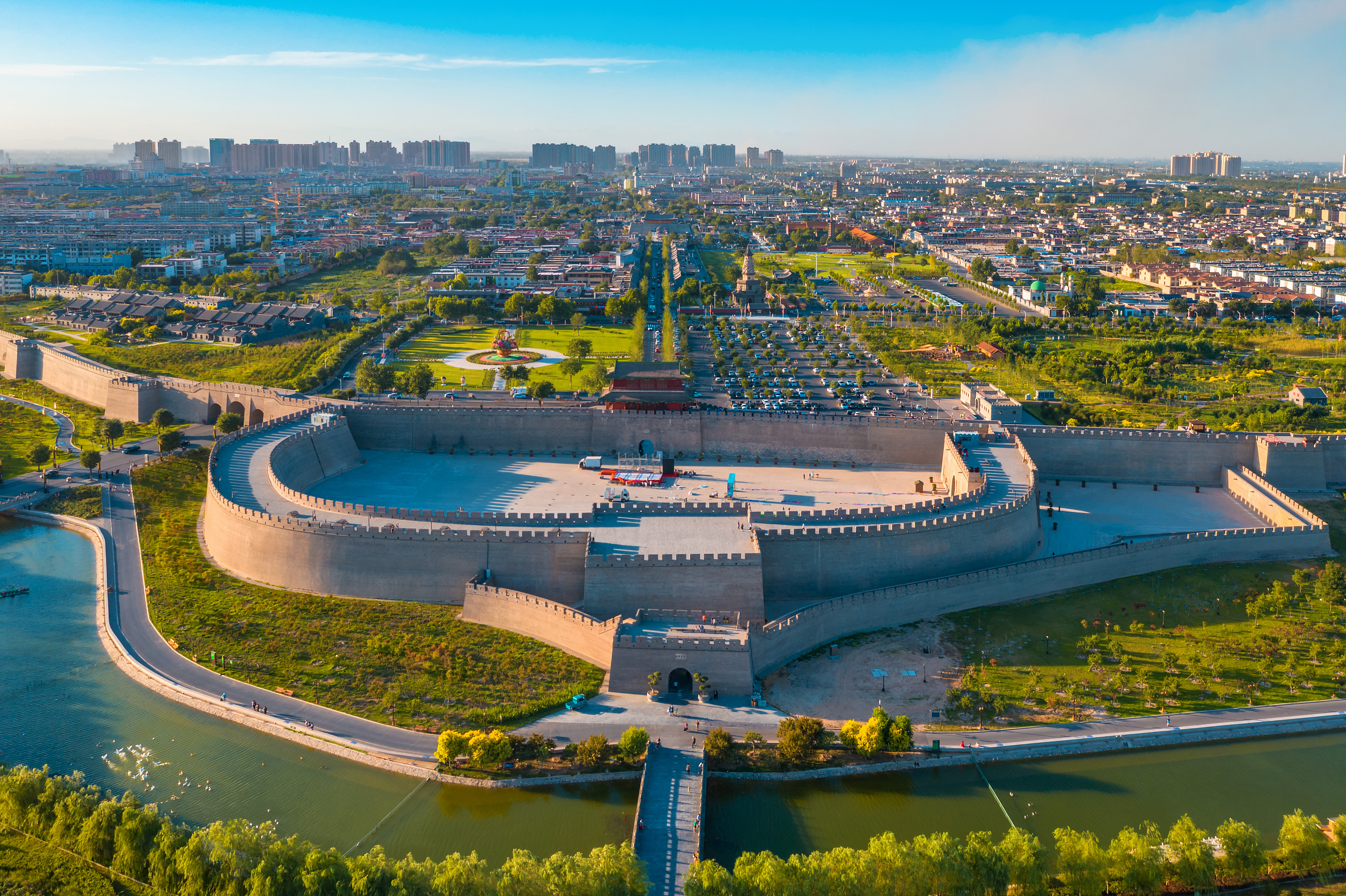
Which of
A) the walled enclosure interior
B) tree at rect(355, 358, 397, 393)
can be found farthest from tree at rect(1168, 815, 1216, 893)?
tree at rect(355, 358, 397, 393)

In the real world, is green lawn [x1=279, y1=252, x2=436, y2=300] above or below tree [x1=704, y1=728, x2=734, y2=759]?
above

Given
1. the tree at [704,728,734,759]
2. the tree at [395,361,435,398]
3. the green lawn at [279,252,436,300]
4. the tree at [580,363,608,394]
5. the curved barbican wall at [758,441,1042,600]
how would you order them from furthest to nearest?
the green lawn at [279,252,436,300], the tree at [580,363,608,394], the tree at [395,361,435,398], the curved barbican wall at [758,441,1042,600], the tree at [704,728,734,759]

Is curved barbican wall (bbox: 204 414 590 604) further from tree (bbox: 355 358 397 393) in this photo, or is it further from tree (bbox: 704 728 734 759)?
tree (bbox: 355 358 397 393)

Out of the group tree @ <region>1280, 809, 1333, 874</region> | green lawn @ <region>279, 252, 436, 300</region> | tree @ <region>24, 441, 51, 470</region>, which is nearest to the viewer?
tree @ <region>1280, 809, 1333, 874</region>

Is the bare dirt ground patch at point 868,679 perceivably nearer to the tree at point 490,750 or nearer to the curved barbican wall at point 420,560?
the tree at point 490,750

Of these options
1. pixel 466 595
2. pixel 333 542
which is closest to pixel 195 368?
pixel 333 542

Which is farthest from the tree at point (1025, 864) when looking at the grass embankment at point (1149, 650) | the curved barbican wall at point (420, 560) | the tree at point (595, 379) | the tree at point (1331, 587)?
the tree at point (595, 379)

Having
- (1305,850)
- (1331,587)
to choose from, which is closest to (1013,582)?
(1331,587)

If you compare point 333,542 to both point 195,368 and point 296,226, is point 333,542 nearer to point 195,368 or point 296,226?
point 195,368
